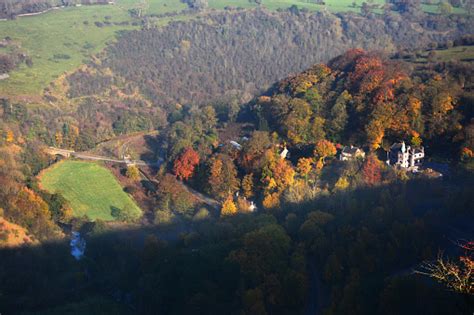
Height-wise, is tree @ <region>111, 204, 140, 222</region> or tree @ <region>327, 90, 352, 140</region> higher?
tree @ <region>327, 90, 352, 140</region>

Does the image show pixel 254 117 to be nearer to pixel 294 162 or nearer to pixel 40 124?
pixel 294 162

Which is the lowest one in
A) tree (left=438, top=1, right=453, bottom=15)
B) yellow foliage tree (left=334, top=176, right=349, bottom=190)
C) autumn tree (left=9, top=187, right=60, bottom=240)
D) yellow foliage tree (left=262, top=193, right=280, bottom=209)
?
autumn tree (left=9, top=187, right=60, bottom=240)

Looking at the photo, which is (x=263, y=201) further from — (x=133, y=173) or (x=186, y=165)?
(x=133, y=173)

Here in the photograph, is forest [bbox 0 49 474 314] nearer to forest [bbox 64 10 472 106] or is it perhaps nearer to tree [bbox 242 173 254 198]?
tree [bbox 242 173 254 198]

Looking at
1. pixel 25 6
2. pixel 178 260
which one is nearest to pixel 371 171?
pixel 178 260

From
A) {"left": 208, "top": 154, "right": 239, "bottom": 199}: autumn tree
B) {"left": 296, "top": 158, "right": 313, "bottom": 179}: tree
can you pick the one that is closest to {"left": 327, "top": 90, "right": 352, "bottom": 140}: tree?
{"left": 296, "top": 158, "right": 313, "bottom": 179}: tree

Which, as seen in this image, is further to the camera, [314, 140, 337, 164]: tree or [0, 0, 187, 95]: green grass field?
[0, 0, 187, 95]: green grass field

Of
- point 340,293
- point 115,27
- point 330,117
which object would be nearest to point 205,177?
point 330,117
